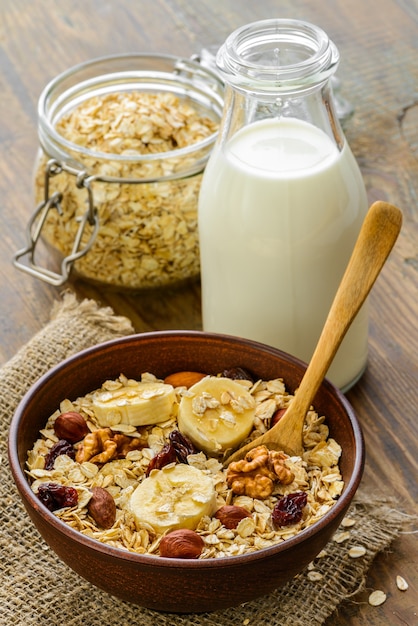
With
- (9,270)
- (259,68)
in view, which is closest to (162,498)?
(259,68)

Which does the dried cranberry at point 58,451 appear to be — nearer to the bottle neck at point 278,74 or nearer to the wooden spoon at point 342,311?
the wooden spoon at point 342,311

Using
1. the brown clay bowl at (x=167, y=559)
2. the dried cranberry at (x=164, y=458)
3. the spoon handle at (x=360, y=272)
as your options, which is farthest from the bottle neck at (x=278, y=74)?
the dried cranberry at (x=164, y=458)

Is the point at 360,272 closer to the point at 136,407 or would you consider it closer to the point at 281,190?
the point at 281,190

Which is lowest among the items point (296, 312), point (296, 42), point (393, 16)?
point (393, 16)

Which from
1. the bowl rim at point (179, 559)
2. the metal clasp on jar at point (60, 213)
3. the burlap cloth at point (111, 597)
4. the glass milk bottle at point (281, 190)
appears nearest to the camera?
the bowl rim at point (179, 559)

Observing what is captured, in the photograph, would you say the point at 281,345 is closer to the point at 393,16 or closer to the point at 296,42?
the point at 296,42
